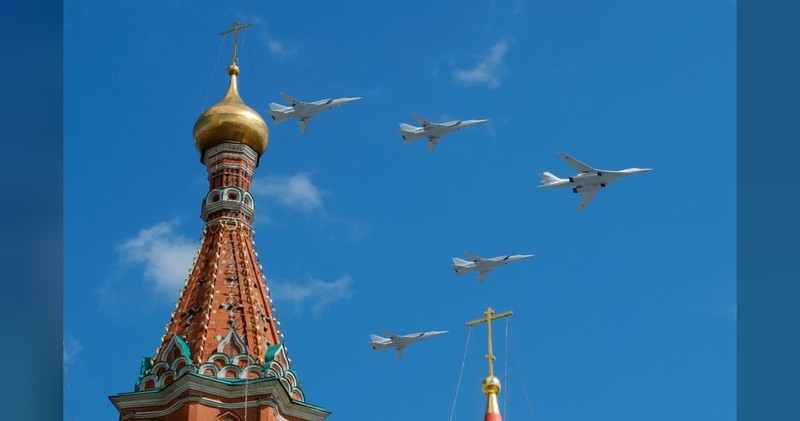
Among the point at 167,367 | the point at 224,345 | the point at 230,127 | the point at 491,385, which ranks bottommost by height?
the point at 491,385

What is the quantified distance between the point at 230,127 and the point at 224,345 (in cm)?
889

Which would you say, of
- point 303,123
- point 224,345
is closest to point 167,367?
point 224,345

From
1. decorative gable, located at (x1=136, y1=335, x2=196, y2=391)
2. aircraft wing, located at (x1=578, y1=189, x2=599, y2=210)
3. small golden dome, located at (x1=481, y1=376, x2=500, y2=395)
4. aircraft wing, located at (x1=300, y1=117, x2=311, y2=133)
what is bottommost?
small golden dome, located at (x1=481, y1=376, x2=500, y2=395)

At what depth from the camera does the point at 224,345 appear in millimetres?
41500

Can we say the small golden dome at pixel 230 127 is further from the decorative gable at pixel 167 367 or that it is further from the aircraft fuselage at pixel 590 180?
the aircraft fuselage at pixel 590 180

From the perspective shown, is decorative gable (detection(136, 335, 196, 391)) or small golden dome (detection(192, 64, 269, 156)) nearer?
decorative gable (detection(136, 335, 196, 391))

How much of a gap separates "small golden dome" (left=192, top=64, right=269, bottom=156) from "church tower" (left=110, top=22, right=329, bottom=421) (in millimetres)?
790

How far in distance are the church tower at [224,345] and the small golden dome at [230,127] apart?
79cm

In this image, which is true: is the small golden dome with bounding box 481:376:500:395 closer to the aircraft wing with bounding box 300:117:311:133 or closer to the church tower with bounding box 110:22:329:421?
the church tower with bounding box 110:22:329:421

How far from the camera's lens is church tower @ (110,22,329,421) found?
40.5 meters

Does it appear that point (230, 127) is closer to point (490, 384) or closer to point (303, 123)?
point (303, 123)

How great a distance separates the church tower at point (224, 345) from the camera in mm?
40531

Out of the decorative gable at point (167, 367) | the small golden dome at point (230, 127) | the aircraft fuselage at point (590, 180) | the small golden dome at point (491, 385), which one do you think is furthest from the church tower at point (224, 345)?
the aircraft fuselage at point (590, 180)

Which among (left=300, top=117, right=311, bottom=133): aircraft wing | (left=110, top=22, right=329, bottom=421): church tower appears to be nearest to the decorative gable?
(left=110, top=22, right=329, bottom=421): church tower
